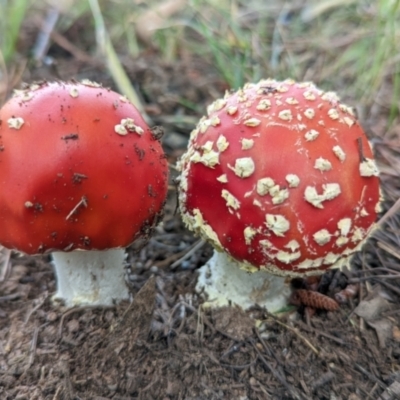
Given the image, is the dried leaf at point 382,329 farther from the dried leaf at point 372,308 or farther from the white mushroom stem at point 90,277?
the white mushroom stem at point 90,277

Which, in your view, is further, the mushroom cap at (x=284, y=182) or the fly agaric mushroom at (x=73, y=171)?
the mushroom cap at (x=284, y=182)

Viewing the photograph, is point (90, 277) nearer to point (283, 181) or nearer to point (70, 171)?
point (70, 171)

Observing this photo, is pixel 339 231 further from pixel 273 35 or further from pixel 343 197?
pixel 273 35

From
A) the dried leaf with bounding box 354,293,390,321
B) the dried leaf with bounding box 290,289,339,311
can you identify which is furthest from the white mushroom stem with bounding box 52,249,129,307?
the dried leaf with bounding box 354,293,390,321

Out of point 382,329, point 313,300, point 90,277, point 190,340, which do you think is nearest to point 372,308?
point 382,329


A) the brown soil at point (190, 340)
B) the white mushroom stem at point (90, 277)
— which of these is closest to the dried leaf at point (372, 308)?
the brown soil at point (190, 340)
